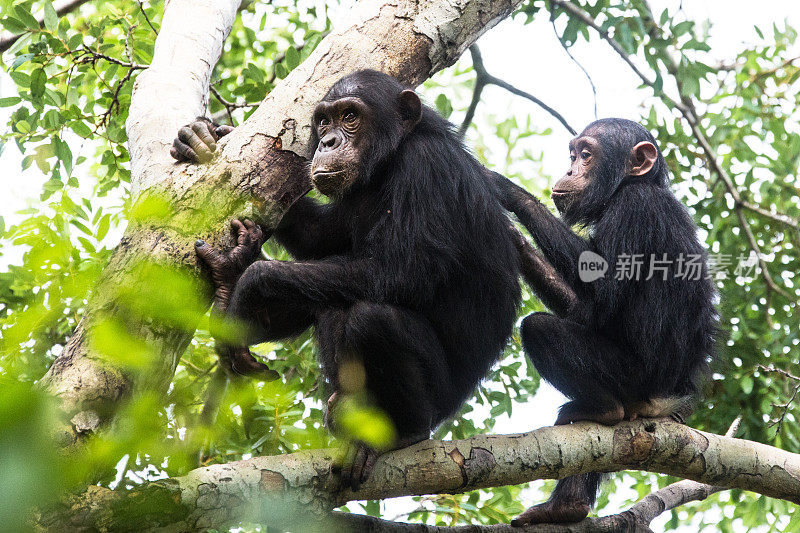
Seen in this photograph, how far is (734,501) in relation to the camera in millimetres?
5605

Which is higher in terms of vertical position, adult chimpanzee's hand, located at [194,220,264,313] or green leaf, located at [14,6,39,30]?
green leaf, located at [14,6,39,30]

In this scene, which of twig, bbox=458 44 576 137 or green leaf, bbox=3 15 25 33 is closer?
green leaf, bbox=3 15 25 33

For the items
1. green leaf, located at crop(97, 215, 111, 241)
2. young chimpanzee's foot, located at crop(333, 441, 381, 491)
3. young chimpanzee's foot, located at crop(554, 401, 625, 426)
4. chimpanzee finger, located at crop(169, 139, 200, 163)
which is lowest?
young chimpanzee's foot, located at crop(333, 441, 381, 491)

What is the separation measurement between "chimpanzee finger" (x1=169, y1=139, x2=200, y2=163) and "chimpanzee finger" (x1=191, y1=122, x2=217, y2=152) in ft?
0.26

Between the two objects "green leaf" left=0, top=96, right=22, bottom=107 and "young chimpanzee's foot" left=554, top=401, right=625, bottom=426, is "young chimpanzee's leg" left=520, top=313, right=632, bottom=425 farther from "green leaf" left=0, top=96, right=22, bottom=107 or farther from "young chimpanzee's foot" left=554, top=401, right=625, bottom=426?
"green leaf" left=0, top=96, right=22, bottom=107

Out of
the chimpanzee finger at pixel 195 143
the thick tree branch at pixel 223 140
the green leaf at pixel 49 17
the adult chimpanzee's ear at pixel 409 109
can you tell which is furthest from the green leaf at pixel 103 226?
the green leaf at pixel 49 17

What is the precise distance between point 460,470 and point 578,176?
2.48 metres

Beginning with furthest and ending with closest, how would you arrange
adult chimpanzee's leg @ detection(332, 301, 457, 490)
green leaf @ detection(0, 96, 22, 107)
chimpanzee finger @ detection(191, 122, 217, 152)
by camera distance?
green leaf @ detection(0, 96, 22, 107) < chimpanzee finger @ detection(191, 122, 217, 152) < adult chimpanzee's leg @ detection(332, 301, 457, 490)

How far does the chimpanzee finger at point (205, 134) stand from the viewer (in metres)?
3.53

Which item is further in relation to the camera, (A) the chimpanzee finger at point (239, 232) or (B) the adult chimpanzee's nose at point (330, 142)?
(B) the adult chimpanzee's nose at point (330, 142)

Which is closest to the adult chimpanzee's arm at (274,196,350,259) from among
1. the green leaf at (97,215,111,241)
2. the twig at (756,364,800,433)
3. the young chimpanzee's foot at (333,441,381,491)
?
the young chimpanzee's foot at (333,441,381,491)

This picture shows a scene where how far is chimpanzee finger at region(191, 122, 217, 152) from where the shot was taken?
3.53m

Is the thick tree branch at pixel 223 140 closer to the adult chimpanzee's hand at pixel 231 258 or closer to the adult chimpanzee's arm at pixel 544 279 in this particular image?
the adult chimpanzee's hand at pixel 231 258

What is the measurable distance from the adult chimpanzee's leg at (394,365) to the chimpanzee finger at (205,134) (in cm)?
99
